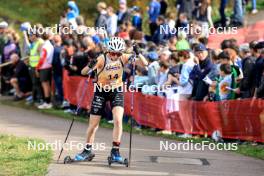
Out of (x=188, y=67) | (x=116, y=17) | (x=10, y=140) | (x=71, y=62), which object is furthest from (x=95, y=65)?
(x=116, y=17)

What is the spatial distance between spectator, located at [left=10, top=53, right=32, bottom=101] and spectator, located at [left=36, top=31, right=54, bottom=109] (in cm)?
143

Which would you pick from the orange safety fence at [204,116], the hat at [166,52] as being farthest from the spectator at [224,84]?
the hat at [166,52]

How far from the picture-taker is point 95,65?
13.1m

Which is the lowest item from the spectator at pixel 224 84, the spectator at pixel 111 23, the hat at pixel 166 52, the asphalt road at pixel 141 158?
the asphalt road at pixel 141 158

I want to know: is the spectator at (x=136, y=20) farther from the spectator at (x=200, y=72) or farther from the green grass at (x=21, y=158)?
the green grass at (x=21, y=158)

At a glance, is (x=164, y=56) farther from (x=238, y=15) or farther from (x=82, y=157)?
(x=238, y=15)

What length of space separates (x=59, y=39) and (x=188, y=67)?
537 cm

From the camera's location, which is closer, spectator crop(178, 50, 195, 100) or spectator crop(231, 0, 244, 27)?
spectator crop(178, 50, 195, 100)

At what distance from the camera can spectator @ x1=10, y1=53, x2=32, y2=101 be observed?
22.6 metres

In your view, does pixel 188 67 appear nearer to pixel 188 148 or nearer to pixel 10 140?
pixel 188 148

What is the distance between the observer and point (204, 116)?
16.7 m

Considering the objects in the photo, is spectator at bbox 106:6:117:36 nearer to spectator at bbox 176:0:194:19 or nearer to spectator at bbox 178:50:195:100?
spectator at bbox 176:0:194:19

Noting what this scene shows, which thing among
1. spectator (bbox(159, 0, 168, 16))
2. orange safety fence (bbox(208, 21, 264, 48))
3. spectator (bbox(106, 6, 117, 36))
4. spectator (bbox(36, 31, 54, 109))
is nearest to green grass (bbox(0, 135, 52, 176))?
spectator (bbox(36, 31, 54, 109))

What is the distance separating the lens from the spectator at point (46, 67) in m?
20.9
